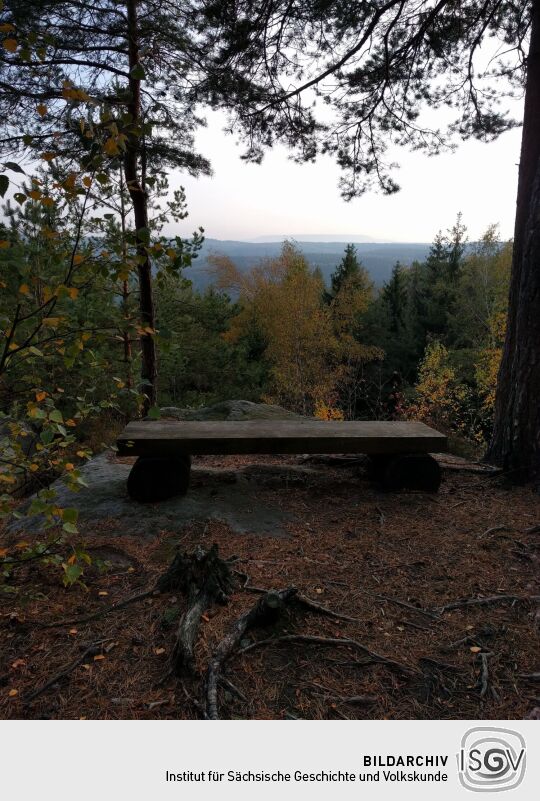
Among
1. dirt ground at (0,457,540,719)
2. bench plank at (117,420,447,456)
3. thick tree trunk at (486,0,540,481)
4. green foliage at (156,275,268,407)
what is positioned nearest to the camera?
dirt ground at (0,457,540,719)

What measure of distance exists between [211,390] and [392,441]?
1341cm

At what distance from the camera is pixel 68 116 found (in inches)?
52.4

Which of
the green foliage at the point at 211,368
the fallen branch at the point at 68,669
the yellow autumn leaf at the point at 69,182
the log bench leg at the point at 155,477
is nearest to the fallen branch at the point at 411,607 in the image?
the fallen branch at the point at 68,669

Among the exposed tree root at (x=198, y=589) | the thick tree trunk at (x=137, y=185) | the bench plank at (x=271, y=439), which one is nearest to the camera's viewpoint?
the exposed tree root at (x=198, y=589)

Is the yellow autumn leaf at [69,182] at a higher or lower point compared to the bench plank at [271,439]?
higher

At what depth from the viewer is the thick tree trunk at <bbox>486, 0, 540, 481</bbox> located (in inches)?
151

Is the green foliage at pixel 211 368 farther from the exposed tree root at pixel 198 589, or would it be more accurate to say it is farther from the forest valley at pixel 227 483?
the exposed tree root at pixel 198 589

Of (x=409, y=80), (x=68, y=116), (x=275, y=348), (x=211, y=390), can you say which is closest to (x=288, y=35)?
(x=409, y=80)

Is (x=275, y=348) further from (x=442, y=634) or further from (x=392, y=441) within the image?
(x=442, y=634)

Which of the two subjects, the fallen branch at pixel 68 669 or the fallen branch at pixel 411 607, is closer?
the fallen branch at pixel 68 669

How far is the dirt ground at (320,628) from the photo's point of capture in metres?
1.78

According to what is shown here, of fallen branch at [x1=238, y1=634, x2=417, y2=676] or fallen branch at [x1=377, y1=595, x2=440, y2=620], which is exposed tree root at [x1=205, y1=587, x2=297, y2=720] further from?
fallen branch at [x1=377, y1=595, x2=440, y2=620]
